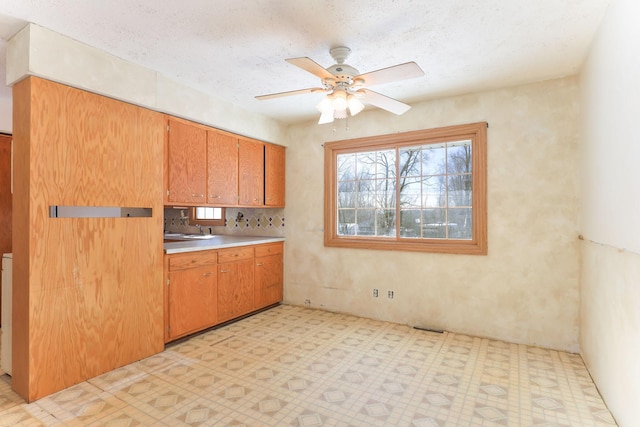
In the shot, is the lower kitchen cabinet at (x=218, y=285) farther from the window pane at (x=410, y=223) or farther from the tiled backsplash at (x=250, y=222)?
the window pane at (x=410, y=223)

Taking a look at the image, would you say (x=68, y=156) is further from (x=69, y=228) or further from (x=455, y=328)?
(x=455, y=328)

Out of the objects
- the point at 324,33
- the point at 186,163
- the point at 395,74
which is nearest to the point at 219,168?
the point at 186,163

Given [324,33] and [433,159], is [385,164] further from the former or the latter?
[324,33]

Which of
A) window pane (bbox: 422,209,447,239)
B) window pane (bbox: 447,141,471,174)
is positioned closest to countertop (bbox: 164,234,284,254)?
window pane (bbox: 422,209,447,239)

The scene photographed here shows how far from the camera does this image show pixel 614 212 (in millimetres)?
2059

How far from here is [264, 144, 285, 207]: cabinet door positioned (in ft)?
15.0

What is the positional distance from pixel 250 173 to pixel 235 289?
146 cm

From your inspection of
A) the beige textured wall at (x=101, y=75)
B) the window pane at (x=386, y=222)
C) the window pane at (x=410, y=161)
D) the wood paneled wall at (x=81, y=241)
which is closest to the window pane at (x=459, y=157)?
the window pane at (x=410, y=161)

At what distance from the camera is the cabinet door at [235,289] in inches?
149

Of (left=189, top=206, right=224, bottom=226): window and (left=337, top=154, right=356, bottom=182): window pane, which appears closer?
(left=337, top=154, right=356, bottom=182): window pane

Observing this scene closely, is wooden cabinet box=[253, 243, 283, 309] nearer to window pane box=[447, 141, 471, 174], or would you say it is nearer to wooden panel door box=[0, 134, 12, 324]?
window pane box=[447, 141, 471, 174]

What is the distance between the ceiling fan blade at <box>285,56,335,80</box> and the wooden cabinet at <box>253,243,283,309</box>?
2592mm

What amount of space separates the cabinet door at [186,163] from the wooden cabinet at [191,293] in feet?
2.02

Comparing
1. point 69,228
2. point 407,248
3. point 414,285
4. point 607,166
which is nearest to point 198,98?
point 69,228
